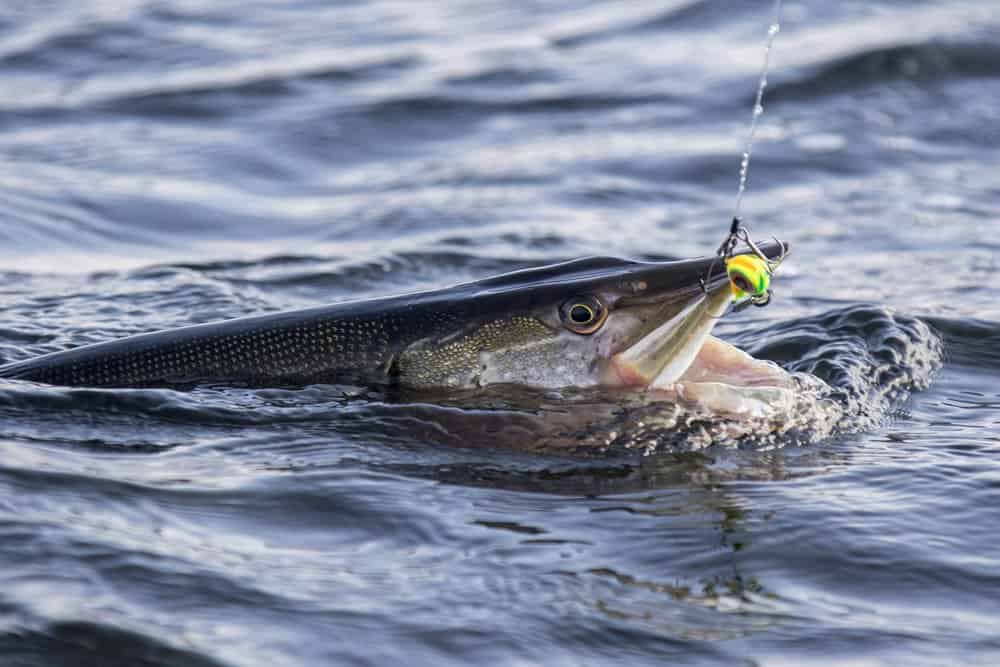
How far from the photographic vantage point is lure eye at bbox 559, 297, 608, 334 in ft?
16.6

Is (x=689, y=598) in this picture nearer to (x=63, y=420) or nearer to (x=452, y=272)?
(x=63, y=420)

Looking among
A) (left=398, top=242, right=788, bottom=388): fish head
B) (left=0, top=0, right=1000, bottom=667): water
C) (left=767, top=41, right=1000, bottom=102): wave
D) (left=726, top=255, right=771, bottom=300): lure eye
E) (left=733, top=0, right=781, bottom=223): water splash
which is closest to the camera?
(left=0, top=0, right=1000, bottom=667): water

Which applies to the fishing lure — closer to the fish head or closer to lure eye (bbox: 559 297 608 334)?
the fish head

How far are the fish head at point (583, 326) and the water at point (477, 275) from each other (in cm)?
12

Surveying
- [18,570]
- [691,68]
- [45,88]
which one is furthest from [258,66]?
[18,570]

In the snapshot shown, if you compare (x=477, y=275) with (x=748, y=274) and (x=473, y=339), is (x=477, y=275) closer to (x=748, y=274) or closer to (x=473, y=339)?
(x=473, y=339)

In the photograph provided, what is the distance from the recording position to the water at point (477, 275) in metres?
3.98

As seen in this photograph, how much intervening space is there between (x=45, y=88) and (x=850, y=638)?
1036 centimetres

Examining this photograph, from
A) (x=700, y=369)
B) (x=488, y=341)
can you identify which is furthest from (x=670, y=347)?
(x=488, y=341)

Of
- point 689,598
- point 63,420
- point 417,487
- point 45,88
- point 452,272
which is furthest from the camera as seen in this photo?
point 45,88

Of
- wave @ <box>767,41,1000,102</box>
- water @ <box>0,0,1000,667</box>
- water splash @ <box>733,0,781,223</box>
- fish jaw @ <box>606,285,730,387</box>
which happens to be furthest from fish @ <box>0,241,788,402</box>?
wave @ <box>767,41,1000,102</box>

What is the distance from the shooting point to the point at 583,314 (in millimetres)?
5070

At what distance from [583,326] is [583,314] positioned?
0.05 m

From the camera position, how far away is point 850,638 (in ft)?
12.7
